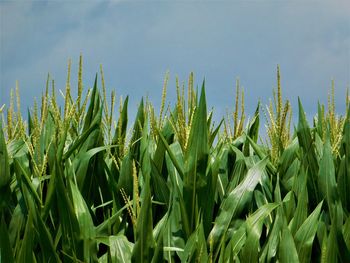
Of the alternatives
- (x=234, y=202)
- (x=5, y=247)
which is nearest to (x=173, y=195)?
(x=234, y=202)

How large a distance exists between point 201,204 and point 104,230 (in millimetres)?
520

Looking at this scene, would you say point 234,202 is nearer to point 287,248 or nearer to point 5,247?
point 287,248

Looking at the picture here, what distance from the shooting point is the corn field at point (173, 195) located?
246 cm

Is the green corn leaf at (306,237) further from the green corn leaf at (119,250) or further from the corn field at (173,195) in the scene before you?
the green corn leaf at (119,250)

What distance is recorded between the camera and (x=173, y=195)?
2725 mm

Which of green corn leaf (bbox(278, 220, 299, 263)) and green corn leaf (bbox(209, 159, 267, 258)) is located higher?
green corn leaf (bbox(209, 159, 267, 258))

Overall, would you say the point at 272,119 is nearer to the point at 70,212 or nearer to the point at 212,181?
the point at 212,181

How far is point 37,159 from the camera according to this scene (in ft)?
9.90

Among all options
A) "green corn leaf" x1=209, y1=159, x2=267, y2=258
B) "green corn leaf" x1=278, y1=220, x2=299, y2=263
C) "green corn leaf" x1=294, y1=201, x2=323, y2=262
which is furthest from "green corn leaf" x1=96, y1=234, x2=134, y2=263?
"green corn leaf" x1=294, y1=201, x2=323, y2=262

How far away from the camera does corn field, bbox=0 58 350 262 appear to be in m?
2.46

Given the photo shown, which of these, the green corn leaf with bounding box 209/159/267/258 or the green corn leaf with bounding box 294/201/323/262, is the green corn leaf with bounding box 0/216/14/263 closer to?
the green corn leaf with bounding box 209/159/267/258

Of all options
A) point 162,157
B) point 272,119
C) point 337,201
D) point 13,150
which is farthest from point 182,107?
point 13,150

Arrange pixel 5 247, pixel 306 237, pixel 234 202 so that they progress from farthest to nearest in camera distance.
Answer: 1. pixel 234 202
2. pixel 306 237
3. pixel 5 247

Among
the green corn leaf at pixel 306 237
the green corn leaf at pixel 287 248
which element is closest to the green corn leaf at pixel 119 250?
the green corn leaf at pixel 287 248
